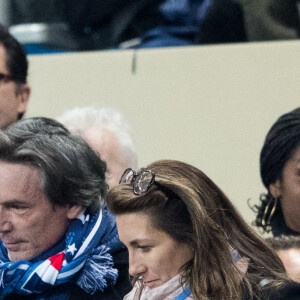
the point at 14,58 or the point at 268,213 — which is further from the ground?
the point at 14,58

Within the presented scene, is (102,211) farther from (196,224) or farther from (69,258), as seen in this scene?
(196,224)

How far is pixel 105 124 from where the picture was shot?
496cm

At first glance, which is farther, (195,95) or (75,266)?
(195,95)

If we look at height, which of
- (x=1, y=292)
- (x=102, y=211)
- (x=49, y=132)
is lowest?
(x=1, y=292)

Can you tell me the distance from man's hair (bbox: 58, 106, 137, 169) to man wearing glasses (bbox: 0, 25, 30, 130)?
0.31 metres

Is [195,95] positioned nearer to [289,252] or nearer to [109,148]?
[109,148]

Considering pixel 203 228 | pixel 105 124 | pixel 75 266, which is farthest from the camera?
pixel 105 124

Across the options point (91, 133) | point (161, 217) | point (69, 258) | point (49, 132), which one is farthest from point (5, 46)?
point (161, 217)

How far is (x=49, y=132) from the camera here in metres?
3.61

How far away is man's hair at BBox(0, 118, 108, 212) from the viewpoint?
3.49 m

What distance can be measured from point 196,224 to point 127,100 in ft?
10.8

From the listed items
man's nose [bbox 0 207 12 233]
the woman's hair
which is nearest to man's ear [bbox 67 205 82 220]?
man's nose [bbox 0 207 12 233]

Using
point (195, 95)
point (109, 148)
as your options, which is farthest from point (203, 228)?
point (195, 95)

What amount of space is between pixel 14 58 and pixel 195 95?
153 centimetres
